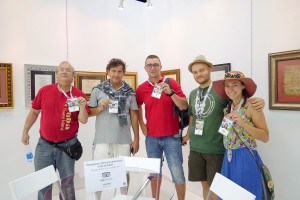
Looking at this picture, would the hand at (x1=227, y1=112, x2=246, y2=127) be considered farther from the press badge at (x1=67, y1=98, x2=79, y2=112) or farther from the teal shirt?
the press badge at (x1=67, y1=98, x2=79, y2=112)

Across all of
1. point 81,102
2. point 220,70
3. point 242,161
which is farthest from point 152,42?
point 242,161

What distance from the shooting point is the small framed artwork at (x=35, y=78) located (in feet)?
9.87

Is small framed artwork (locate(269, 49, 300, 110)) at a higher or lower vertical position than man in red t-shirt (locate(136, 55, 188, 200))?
higher

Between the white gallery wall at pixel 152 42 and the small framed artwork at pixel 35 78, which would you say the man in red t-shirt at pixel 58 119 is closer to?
the small framed artwork at pixel 35 78

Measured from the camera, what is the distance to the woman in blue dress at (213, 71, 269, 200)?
1.63m

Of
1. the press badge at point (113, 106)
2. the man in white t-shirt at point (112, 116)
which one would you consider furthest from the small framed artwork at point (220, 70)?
the press badge at point (113, 106)

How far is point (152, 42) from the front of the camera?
407cm

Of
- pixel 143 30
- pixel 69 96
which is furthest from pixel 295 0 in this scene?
pixel 143 30

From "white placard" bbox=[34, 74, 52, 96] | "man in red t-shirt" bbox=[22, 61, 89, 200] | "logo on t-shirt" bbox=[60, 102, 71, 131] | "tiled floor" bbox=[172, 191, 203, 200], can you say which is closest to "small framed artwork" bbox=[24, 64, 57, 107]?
"white placard" bbox=[34, 74, 52, 96]

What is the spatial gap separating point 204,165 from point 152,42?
8.94ft

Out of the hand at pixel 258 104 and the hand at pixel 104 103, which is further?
the hand at pixel 104 103

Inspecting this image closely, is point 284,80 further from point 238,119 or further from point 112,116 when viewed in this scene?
point 112,116

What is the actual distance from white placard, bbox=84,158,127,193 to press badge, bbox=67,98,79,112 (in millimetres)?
846

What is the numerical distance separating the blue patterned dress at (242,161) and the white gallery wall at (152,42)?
2.10 ft
